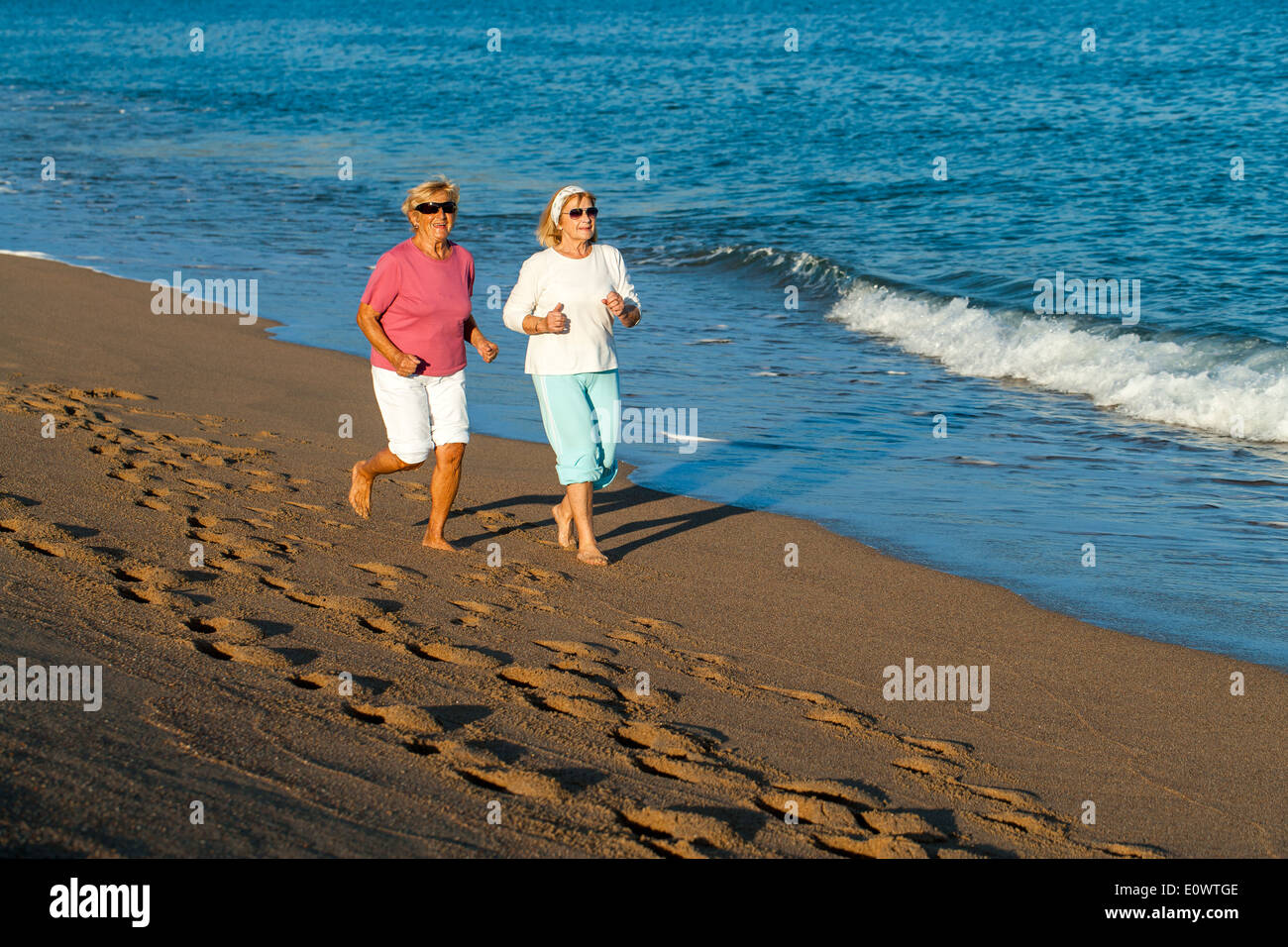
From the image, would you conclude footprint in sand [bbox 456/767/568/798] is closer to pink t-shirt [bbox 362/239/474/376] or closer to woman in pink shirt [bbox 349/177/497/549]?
woman in pink shirt [bbox 349/177/497/549]

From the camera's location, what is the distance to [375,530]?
20.1 ft

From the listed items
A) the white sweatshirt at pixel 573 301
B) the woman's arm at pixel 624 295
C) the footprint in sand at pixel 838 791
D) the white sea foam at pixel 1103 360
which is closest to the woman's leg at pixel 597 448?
the white sweatshirt at pixel 573 301

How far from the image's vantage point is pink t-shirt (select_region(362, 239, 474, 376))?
559cm

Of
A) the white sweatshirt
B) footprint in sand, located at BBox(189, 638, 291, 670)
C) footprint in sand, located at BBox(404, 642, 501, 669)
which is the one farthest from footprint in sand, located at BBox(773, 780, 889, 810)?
the white sweatshirt

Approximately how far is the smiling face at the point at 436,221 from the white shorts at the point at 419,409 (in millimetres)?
691

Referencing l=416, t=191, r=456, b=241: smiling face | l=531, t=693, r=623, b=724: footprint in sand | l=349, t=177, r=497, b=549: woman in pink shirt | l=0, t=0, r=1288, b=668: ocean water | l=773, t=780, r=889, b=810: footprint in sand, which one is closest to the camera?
l=773, t=780, r=889, b=810: footprint in sand

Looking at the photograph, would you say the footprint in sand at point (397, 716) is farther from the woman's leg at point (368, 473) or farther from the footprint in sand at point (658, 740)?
the woman's leg at point (368, 473)

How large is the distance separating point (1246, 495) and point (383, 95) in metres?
34.1

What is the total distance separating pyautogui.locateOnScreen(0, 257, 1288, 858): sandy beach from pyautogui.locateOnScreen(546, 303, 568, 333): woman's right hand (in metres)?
1.19

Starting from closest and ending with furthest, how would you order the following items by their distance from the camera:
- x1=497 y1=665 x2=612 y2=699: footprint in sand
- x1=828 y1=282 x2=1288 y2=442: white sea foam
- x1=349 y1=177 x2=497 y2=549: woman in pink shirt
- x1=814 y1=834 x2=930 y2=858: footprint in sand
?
x1=814 y1=834 x2=930 y2=858: footprint in sand < x1=497 y1=665 x2=612 y2=699: footprint in sand < x1=349 y1=177 x2=497 y2=549: woman in pink shirt < x1=828 y1=282 x2=1288 y2=442: white sea foam

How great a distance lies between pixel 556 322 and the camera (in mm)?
5605

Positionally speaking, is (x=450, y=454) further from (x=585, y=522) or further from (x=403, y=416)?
(x=585, y=522)
